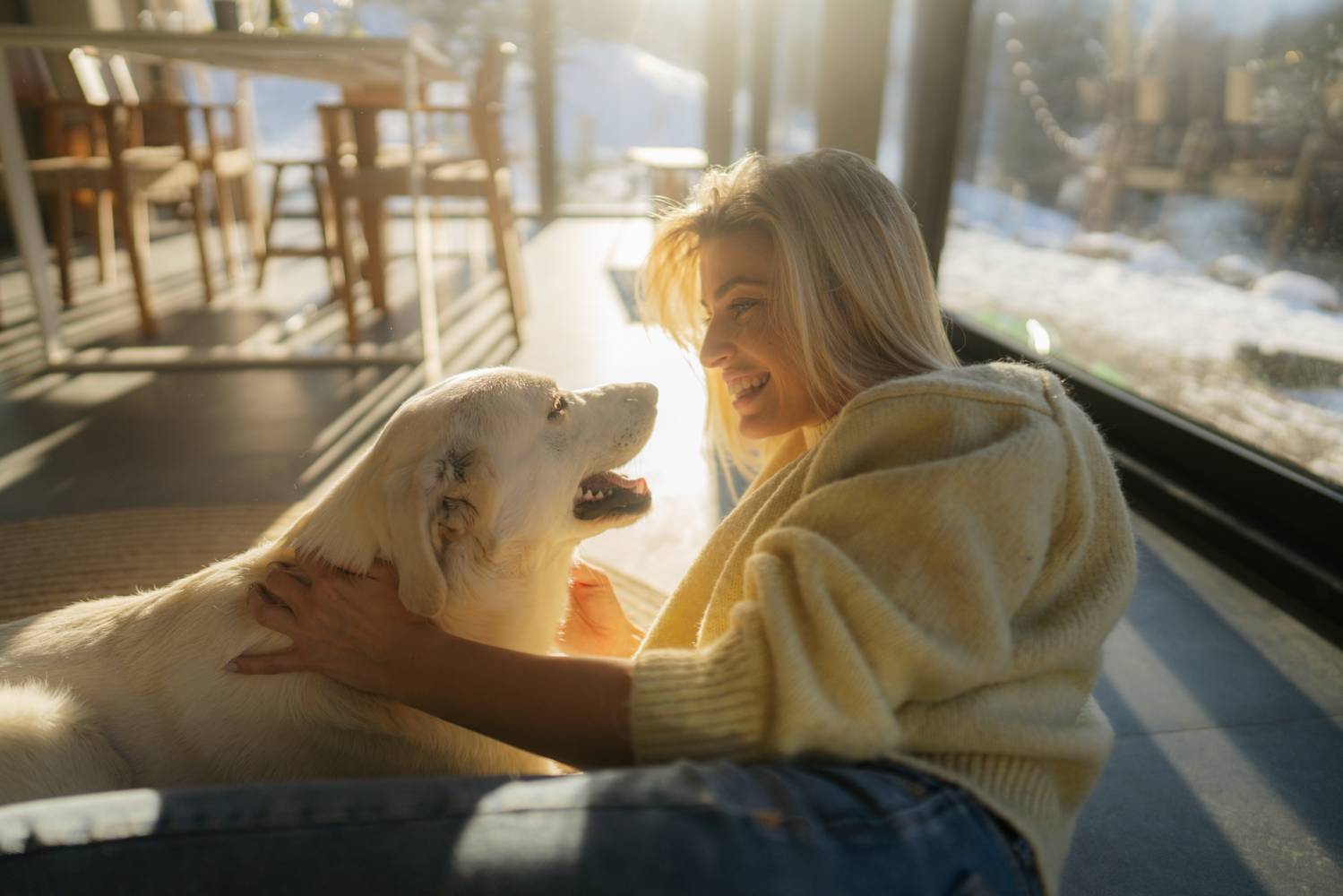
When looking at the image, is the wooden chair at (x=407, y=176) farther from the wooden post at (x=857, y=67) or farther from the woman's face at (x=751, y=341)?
the woman's face at (x=751, y=341)

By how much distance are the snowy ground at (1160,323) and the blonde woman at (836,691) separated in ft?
6.12

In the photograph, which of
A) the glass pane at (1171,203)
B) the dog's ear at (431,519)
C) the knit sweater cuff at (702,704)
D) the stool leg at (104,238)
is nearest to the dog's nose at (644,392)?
the dog's ear at (431,519)

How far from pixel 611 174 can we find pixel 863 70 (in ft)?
22.6

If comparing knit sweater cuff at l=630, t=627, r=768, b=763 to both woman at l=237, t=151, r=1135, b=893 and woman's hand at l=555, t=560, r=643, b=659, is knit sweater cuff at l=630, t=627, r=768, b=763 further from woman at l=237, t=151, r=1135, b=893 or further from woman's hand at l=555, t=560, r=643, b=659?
woman's hand at l=555, t=560, r=643, b=659

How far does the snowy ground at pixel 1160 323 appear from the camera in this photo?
2537 mm

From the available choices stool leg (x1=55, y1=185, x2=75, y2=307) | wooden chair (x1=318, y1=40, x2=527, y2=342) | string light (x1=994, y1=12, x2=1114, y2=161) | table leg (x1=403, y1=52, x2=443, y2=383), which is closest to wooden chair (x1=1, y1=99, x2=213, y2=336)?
stool leg (x1=55, y1=185, x2=75, y2=307)

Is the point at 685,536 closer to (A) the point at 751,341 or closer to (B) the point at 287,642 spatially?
(A) the point at 751,341

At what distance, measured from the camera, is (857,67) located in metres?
4.11

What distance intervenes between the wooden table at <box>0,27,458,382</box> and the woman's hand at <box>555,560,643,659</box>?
99.0 inches

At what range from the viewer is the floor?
1530mm

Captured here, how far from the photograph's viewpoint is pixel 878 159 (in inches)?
168

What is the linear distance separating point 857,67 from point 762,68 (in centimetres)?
407

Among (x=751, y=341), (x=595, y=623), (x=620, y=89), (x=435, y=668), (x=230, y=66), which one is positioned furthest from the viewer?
(x=620, y=89)

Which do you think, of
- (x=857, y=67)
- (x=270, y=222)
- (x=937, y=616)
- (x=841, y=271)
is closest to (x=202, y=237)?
(x=270, y=222)
